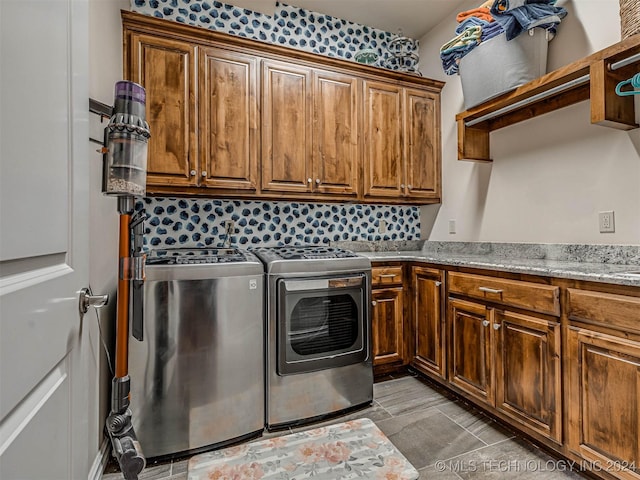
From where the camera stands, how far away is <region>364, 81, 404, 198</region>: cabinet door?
9.53ft

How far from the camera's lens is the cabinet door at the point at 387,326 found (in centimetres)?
259

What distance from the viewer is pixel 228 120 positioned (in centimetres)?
246

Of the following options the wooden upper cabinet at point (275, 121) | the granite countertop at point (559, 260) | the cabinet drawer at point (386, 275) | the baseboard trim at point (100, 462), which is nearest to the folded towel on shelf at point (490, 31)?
the wooden upper cabinet at point (275, 121)

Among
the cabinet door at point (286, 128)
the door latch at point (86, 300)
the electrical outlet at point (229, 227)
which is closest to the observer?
the door latch at point (86, 300)

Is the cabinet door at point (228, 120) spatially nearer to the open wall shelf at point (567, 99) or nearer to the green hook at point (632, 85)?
the open wall shelf at point (567, 99)

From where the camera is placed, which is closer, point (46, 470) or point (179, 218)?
point (46, 470)

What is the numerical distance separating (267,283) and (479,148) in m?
1.95

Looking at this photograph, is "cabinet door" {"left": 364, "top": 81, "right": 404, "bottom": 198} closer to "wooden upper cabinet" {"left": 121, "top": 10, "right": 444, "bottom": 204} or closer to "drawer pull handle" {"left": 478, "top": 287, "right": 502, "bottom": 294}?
"wooden upper cabinet" {"left": 121, "top": 10, "right": 444, "bottom": 204}

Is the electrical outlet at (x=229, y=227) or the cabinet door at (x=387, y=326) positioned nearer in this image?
the cabinet door at (x=387, y=326)

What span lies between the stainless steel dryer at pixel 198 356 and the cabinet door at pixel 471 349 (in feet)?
4.18

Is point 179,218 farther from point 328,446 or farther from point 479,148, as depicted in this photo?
point 479,148

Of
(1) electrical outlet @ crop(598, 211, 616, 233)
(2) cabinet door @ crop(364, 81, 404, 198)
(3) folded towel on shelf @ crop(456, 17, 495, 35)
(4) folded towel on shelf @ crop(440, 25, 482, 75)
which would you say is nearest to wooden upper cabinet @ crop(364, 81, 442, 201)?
(2) cabinet door @ crop(364, 81, 404, 198)

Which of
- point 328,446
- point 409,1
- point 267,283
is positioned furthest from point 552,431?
point 409,1

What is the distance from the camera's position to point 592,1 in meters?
2.03
